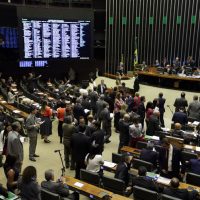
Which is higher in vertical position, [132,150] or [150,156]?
[150,156]

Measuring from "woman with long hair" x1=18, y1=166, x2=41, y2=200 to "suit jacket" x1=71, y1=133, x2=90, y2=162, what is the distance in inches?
79.2

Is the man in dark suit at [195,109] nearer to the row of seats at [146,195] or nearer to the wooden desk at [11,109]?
the wooden desk at [11,109]

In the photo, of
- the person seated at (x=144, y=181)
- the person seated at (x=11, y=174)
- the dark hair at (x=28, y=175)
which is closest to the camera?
the dark hair at (x=28, y=175)

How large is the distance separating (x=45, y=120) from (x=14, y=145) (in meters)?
3.19

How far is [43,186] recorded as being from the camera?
5.71 m

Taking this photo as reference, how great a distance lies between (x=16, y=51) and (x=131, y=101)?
29.4 ft

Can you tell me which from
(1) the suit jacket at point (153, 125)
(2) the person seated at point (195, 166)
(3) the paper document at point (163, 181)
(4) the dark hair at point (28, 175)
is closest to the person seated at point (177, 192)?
(3) the paper document at point (163, 181)

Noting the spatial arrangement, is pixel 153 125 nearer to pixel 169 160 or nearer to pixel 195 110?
pixel 195 110

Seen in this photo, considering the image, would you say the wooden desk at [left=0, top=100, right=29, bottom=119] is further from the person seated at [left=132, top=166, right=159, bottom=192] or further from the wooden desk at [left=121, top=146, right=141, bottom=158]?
the person seated at [left=132, top=166, right=159, bottom=192]

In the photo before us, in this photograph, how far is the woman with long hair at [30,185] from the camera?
514 centimetres

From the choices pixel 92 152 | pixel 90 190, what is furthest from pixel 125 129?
pixel 90 190

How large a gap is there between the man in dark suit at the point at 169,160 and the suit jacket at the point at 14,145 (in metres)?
2.97

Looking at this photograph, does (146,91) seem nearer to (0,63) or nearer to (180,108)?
(180,108)

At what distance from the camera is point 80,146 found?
23.4 ft
